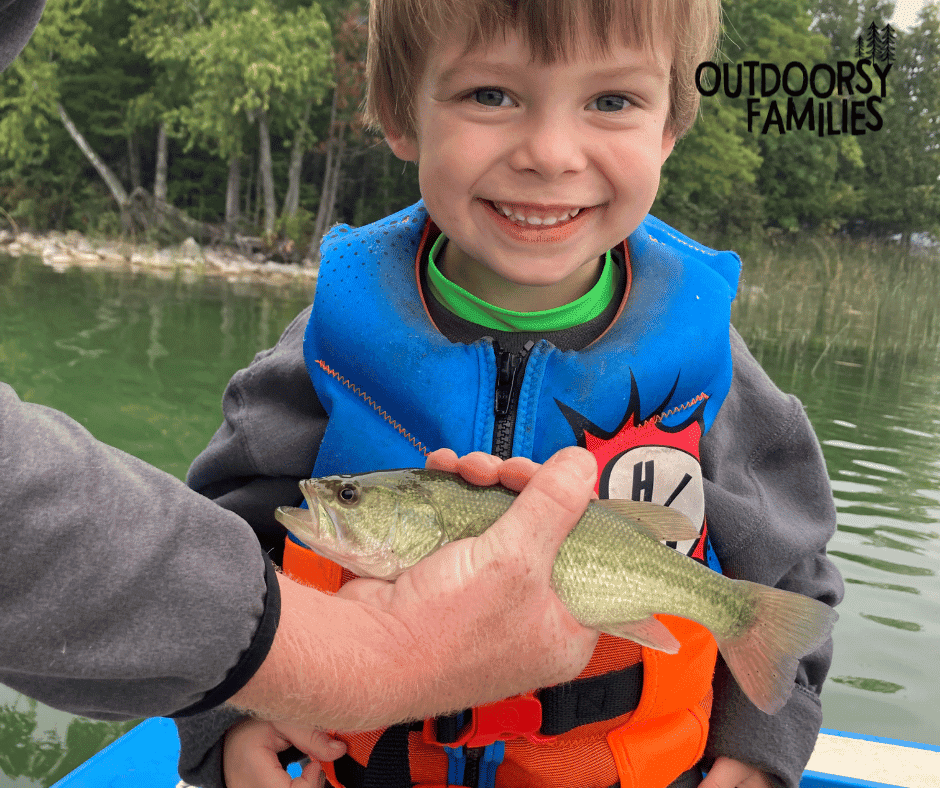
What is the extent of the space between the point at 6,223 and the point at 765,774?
34.9 metres

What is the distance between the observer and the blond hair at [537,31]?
187 centimetres

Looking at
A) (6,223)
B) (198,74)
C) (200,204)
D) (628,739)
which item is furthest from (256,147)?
(628,739)

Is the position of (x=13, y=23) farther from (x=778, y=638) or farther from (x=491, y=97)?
(x=778, y=638)

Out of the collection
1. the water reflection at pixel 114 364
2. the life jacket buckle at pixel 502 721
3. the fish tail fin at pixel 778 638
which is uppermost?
the fish tail fin at pixel 778 638

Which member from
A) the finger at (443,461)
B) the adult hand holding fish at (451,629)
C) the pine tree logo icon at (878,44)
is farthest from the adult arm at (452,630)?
the pine tree logo icon at (878,44)

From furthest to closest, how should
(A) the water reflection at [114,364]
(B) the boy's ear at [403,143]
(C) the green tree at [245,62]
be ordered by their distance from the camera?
(C) the green tree at [245,62]
(A) the water reflection at [114,364]
(B) the boy's ear at [403,143]

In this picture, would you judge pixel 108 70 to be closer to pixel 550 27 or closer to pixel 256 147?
pixel 256 147

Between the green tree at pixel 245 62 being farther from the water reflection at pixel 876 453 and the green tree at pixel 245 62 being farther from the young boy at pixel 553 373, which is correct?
the young boy at pixel 553 373

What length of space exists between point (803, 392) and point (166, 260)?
19323 millimetres

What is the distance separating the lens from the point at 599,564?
5.45ft

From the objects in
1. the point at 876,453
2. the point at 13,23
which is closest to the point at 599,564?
the point at 13,23

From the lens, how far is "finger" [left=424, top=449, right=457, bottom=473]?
184cm

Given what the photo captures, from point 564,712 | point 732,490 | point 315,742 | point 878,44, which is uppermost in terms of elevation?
point 878,44

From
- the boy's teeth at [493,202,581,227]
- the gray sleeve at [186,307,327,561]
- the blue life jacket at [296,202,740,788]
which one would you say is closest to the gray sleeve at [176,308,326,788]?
the gray sleeve at [186,307,327,561]
